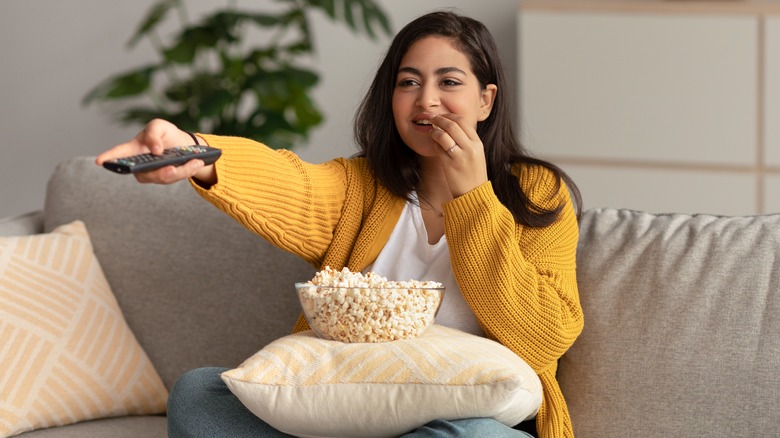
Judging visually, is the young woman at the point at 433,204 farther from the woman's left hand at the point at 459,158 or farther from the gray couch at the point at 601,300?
the gray couch at the point at 601,300

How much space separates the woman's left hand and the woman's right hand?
15.3 inches

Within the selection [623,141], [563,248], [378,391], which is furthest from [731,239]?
[623,141]

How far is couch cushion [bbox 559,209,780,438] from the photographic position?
5.41 ft

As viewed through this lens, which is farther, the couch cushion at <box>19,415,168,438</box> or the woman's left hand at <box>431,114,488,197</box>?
the couch cushion at <box>19,415,168,438</box>

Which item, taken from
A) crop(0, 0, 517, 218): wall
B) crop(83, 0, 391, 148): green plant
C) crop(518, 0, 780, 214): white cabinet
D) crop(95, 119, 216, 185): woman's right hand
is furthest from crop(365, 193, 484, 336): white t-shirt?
crop(0, 0, 517, 218): wall

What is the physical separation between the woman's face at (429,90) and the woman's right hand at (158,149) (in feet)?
1.27

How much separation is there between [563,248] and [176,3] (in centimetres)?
226

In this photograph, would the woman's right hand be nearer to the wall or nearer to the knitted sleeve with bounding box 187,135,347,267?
the knitted sleeve with bounding box 187,135,347,267

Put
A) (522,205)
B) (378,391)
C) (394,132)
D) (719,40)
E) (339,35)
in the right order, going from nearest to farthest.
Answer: (378,391) → (522,205) → (394,132) → (719,40) → (339,35)

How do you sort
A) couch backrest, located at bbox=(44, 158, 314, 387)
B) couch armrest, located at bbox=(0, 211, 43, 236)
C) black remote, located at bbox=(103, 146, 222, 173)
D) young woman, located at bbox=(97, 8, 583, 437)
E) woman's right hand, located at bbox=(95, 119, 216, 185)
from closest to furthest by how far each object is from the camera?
black remote, located at bbox=(103, 146, 222, 173) < woman's right hand, located at bbox=(95, 119, 216, 185) < young woman, located at bbox=(97, 8, 583, 437) < couch backrest, located at bbox=(44, 158, 314, 387) < couch armrest, located at bbox=(0, 211, 43, 236)

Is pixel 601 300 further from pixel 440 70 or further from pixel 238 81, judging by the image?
pixel 238 81

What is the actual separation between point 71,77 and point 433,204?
9.65ft

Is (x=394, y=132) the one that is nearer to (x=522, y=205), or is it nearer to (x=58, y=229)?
(x=522, y=205)

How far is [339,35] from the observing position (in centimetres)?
420
